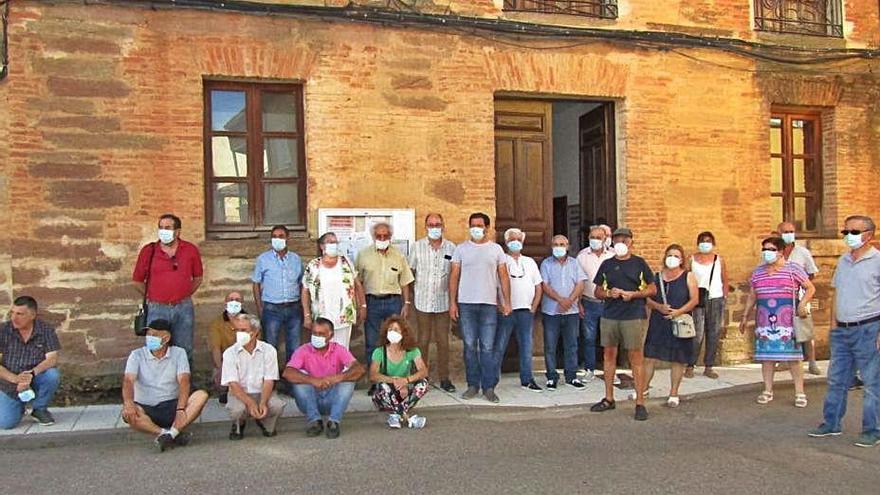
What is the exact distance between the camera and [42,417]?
7004 mm

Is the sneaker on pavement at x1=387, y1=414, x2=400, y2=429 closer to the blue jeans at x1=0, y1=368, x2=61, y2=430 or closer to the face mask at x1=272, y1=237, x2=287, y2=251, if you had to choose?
the face mask at x1=272, y1=237, x2=287, y2=251

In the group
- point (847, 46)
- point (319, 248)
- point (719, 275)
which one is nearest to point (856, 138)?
point (847, 46)

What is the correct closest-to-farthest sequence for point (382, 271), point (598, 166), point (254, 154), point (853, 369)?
point (853, 369)
point (382, 271)
point (254, 154)
point (598, 166)

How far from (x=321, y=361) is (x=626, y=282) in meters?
2.97

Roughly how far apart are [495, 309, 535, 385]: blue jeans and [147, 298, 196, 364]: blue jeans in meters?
3.24

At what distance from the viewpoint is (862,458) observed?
19.5ft

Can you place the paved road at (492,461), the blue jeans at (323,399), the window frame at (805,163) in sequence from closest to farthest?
the paved road at (492,461) → the blue jeans at (323,399) → the window frame at (805,163)

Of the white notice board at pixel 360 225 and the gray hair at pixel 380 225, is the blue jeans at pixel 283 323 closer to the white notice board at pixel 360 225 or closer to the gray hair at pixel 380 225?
the white notice board at pixel 360 225

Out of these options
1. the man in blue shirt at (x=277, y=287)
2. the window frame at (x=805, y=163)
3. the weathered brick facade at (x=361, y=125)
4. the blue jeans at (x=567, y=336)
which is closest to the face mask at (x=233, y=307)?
the man in blue shirt at (x=277, y=287)

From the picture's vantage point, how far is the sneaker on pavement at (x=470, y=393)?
803cm

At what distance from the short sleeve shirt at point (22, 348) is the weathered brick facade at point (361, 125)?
0.72m

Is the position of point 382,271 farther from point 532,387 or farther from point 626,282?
point 626,282

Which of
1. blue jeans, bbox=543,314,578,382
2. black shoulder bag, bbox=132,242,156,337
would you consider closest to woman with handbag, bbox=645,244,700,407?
blue jeans, bbox=543,314,578,382

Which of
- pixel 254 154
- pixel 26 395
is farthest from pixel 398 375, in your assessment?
pixel 26 395
